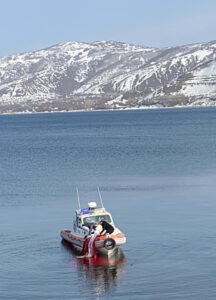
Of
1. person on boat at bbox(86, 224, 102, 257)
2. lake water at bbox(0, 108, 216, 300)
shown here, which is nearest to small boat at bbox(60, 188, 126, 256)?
person on boat at bbox(86, 224, 102, 257)

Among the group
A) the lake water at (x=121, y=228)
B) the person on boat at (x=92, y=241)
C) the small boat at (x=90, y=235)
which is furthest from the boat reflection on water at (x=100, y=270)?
the small boat at (x=90, y=235)

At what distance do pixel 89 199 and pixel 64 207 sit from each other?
149 inches

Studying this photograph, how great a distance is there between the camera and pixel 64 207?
2077 inches

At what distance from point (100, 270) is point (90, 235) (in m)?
3.47

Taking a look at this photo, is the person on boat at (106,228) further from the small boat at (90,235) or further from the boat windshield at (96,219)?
the boat windshield at (96,219)

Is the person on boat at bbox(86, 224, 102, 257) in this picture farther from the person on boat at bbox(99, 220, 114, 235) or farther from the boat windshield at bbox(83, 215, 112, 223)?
the boat windshield at bbox(83, 215, 112, 223)

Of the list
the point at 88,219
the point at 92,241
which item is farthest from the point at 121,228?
the point at 92,241

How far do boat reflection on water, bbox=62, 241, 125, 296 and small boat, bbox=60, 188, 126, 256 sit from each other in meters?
0.41

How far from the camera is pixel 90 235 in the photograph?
1559 inches

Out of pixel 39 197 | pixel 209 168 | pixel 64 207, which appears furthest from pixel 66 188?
pixel 209 168

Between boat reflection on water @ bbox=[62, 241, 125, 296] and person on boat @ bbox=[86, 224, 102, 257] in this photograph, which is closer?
boat reflection on water @ bbox=[62, 241, 125, 296]

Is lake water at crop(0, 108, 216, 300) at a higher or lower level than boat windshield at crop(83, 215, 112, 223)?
lower

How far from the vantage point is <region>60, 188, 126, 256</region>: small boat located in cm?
3822

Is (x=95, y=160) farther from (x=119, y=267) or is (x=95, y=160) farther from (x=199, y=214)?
(x=119, y=267)
